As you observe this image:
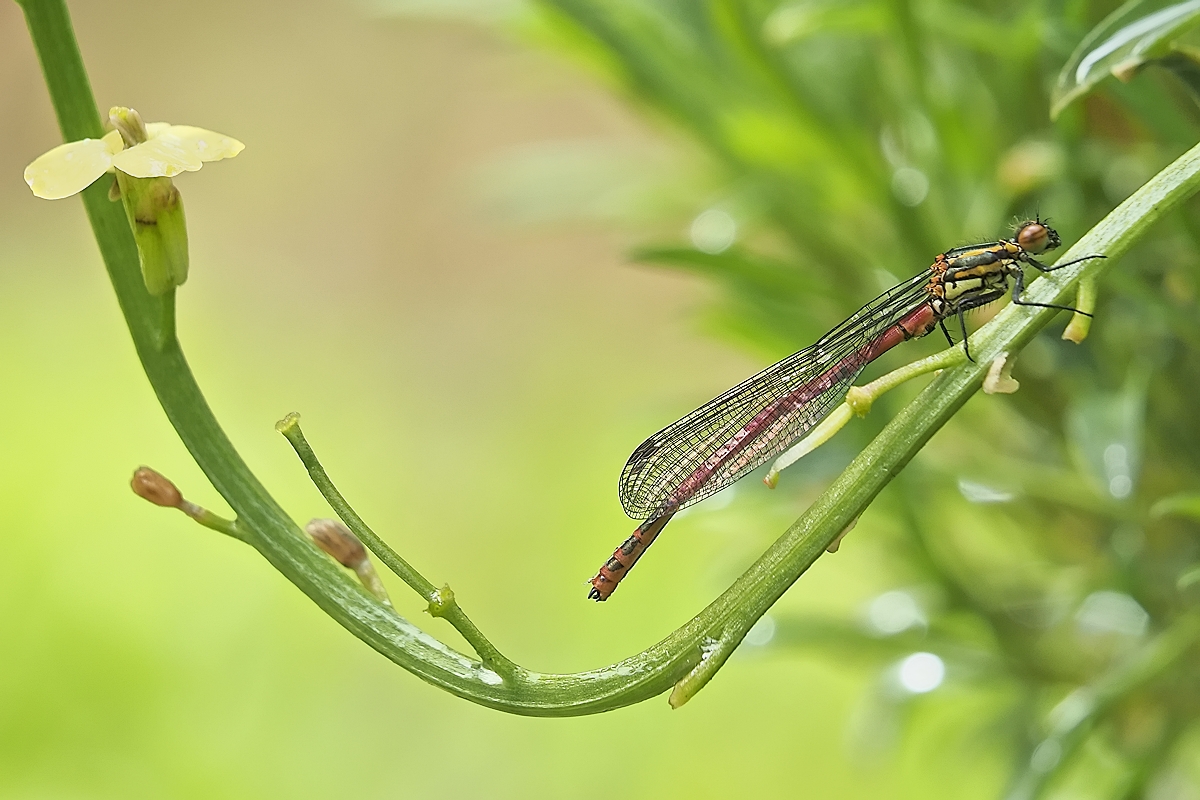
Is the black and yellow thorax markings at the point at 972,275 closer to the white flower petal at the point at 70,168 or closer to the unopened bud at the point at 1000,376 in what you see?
the unopened bud at the point at 1000,376

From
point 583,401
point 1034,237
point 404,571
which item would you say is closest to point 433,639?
point 404,571

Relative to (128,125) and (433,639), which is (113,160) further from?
(433,639)

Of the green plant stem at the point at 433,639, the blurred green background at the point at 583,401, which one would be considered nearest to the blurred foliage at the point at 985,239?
the blurred green background at the point at 583,401

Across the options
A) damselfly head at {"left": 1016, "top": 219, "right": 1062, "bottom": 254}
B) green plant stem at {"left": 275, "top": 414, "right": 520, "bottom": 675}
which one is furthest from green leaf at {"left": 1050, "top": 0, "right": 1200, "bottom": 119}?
green plant stem at {"left": 275, "top": 414, "right": 520, "bottom": 675}

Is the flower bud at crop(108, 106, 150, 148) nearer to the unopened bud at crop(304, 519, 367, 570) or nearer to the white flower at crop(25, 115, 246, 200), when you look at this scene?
the white flower at crop(25, 115, 246, 200)

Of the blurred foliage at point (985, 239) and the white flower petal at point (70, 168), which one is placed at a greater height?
the blurred foliage at point (985, 239)

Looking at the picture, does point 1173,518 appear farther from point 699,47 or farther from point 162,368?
point 162,368
